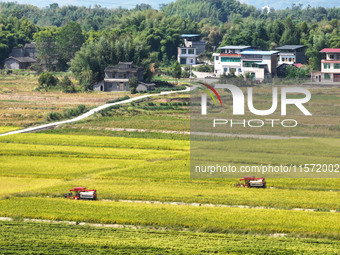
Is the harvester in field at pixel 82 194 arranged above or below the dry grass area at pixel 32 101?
below

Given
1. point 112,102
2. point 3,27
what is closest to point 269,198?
point 112,102

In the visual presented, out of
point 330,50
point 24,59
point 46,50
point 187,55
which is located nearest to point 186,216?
point 330,50

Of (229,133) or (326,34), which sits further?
(326,34)

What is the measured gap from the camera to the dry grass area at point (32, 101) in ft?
187

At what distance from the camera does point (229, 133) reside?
46.0 m

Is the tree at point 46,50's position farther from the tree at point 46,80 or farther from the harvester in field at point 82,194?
the harvester in field at point 82,194

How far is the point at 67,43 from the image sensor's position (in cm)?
9425

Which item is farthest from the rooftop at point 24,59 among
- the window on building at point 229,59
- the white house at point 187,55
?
the window on building at point 229,59

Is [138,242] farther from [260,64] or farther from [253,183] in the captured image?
[260,64]

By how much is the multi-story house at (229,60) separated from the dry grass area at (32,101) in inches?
737

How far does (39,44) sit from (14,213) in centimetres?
6711

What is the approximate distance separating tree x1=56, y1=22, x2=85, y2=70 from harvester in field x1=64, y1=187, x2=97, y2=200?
209 ft

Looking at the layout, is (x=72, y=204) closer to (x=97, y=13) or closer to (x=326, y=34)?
(x=326, y=34)

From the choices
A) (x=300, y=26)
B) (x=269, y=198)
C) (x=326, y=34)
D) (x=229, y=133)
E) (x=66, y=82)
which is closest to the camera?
(x=269, y=198)
